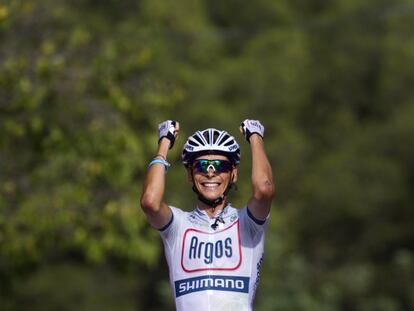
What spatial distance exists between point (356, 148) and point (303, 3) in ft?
37.7

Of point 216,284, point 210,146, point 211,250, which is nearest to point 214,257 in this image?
point 211,250

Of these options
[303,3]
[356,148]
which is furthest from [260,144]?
[303,3]

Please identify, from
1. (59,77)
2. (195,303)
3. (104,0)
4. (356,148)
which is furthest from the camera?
(356,148)

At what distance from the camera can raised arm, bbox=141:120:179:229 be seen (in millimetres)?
8539

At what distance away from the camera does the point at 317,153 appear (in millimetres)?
50250

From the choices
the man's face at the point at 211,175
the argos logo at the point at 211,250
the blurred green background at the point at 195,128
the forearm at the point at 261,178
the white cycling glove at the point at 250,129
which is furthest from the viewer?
the blurred green background at the point at 195,128

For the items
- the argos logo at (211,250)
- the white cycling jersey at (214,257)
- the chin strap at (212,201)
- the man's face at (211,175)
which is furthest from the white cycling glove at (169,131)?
the argos logo at (211,250)

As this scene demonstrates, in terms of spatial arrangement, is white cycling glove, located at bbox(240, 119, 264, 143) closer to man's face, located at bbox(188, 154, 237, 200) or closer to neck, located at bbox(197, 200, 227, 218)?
man's face, located at bbox(188, 154, 237, 200)

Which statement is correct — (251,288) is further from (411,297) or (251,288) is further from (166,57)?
(166,57)

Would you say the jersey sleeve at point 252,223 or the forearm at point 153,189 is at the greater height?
the forearm at point 153,189

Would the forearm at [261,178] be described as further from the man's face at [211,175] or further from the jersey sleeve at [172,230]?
the jersey sleeve at [172,230]

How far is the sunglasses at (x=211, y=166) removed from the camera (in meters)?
8.79

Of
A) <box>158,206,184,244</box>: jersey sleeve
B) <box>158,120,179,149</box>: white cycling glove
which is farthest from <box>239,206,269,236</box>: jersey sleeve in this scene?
<box>158,120,179,149</box>: white cycling glove

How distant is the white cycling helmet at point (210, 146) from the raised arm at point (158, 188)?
139mm
